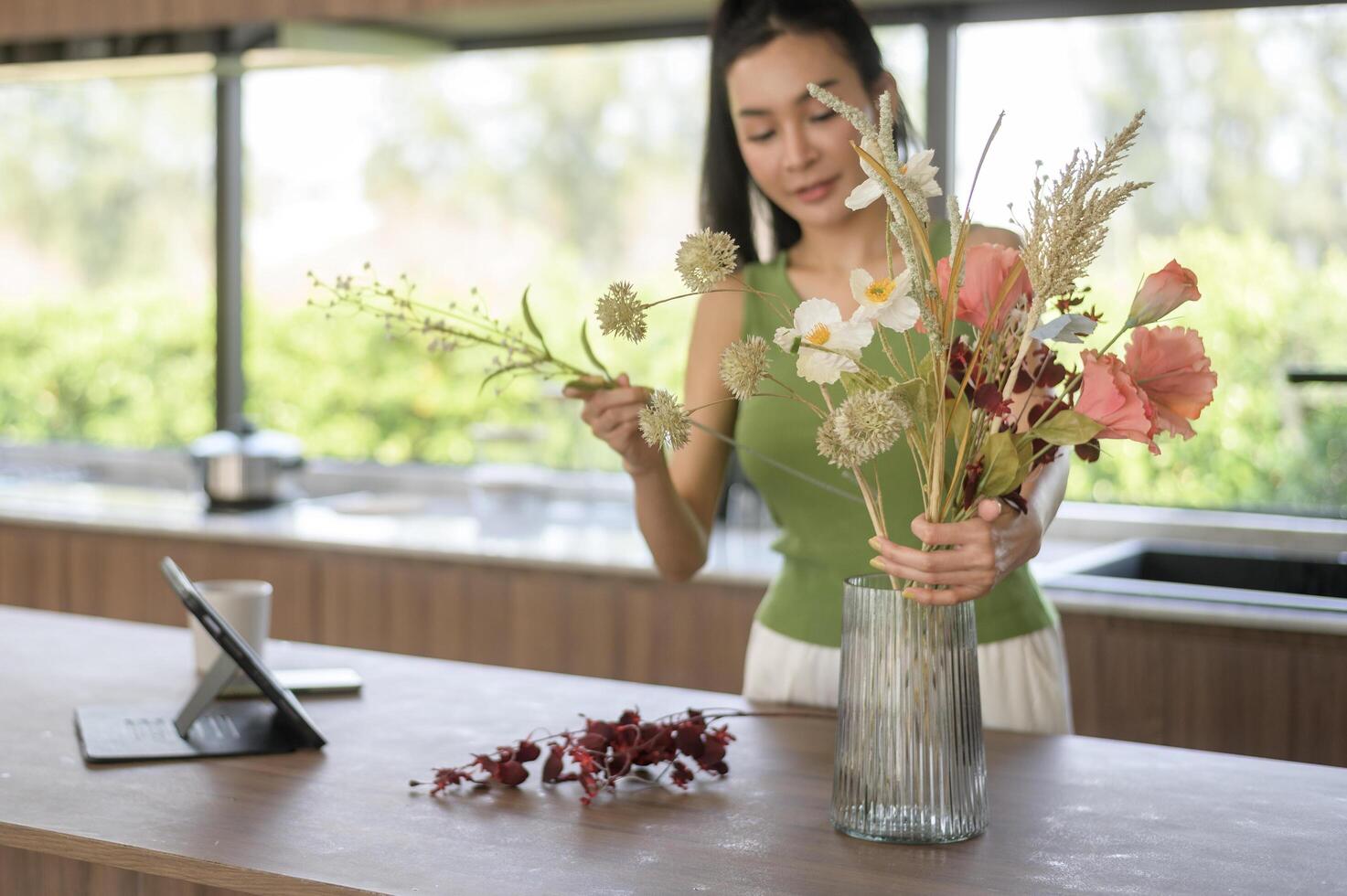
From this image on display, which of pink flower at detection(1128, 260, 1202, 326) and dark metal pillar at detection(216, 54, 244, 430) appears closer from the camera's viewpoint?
pink flower at detection(1128, 260, 1202, 326)

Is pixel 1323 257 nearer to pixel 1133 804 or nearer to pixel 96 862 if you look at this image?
pixel 1133 804

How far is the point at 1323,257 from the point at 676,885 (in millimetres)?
2331

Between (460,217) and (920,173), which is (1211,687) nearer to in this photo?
(920,173)

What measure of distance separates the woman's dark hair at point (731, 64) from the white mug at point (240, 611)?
0.75 meters

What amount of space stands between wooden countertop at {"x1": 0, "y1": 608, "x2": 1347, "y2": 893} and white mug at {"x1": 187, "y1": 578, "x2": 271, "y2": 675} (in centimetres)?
13

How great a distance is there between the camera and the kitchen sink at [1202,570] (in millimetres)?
2604

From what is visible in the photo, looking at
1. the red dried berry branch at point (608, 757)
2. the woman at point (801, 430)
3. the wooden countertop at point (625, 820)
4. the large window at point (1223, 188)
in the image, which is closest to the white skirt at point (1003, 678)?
the woman at point (801, 430)

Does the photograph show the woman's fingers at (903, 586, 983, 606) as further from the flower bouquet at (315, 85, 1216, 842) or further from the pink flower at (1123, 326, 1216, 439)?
the pink flower at (1123, 326, 1216, 439)

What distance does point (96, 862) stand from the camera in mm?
1301

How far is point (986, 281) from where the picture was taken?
1192mm

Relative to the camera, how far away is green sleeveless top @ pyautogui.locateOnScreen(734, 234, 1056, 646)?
5.99 feet

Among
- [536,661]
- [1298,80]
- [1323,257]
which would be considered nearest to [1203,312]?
[1323,257]

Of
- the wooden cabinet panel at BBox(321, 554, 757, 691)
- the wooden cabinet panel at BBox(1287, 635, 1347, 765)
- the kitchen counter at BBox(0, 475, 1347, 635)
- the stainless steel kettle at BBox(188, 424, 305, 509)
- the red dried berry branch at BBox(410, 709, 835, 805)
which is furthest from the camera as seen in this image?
the stainless steel kettle at BBox(188, 424, 305, 509)

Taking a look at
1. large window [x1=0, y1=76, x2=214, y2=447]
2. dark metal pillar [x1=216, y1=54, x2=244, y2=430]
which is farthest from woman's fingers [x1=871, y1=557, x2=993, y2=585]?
large window [x1=0, y1=76, x2=214, y2=447]
